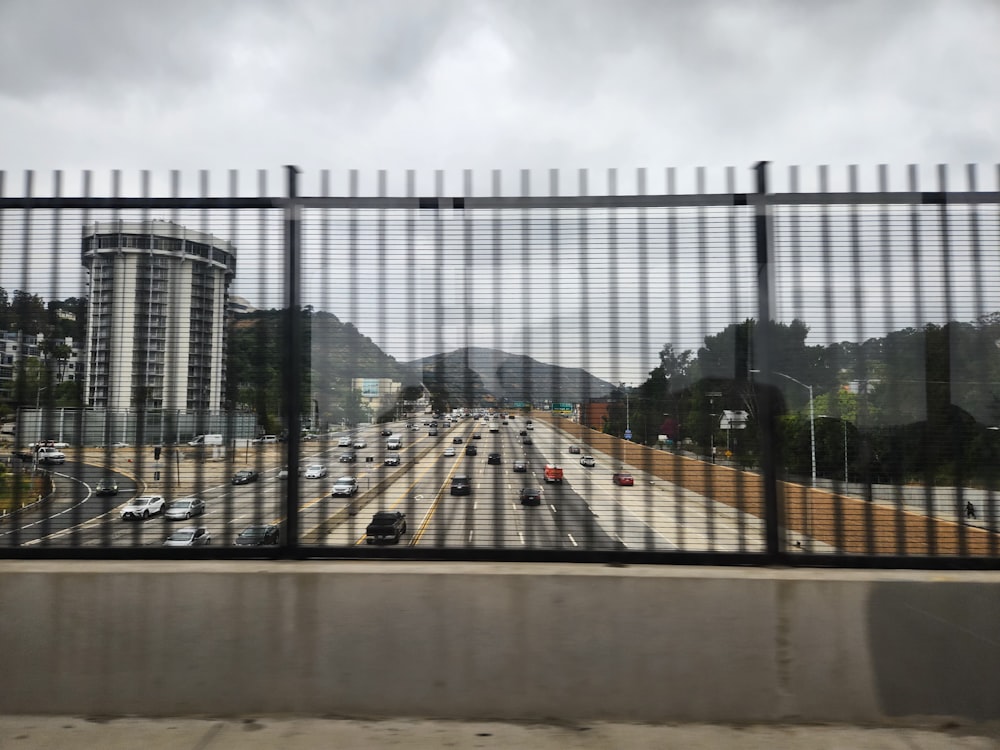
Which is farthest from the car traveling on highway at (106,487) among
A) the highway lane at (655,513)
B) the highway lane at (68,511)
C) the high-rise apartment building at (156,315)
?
the highway lane at (655,513)

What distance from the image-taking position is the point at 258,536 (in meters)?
3.17

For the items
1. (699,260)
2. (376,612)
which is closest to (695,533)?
(699,260)

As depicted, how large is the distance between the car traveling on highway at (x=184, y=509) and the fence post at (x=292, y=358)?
500mm

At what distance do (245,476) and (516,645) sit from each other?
1.74 meters

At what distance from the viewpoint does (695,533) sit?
10.1 ft

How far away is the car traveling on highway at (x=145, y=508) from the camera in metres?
3.21

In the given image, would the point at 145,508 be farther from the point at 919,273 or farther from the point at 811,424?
the point at 919,273

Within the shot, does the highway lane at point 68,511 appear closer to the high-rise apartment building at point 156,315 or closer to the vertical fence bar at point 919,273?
the high-rise apartment building at point 156,315

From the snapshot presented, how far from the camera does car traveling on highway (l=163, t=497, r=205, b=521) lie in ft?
10.5

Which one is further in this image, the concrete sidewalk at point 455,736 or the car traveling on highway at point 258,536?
Answer: the car traveling on highway at point 258,536

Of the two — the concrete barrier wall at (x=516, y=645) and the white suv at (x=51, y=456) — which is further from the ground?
the white suv at (x=51, y=456)

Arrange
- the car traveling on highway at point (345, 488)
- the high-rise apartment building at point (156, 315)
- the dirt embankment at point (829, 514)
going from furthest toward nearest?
the high-rise apartment building at point (156, 315)
the car traveling on highway at point (345, 488)
the dirt embankment at point (829, 514)

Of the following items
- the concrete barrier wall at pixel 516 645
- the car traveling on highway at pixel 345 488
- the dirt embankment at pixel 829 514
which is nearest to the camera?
the concrete barrier wall at pixel 516 645

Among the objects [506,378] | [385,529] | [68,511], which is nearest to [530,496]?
[506,378]
